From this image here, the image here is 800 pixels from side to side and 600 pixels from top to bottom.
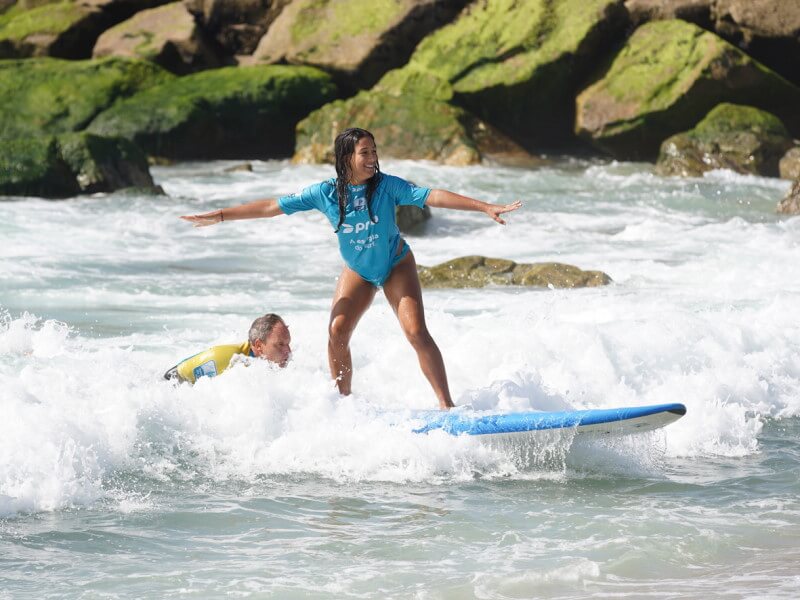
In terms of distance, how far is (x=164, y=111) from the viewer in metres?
23.1

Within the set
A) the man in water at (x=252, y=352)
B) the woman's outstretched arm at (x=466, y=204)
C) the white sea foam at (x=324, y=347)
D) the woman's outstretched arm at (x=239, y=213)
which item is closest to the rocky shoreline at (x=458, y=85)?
the white sea foam at (x=324, y=347)

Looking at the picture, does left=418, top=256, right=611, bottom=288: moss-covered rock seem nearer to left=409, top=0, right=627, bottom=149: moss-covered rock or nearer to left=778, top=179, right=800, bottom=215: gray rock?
left=778, top=179, right=800, bottom=215: gray rock

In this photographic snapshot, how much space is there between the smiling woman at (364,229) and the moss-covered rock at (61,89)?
16.8m

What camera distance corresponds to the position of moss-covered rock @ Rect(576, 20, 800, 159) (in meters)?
21.7

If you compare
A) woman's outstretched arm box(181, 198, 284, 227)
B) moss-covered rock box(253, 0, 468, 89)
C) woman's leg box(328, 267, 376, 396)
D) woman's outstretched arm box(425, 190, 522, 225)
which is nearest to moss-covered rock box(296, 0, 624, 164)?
moss-covered rock box(253, 0, 468, 89)

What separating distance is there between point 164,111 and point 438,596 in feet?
62.0

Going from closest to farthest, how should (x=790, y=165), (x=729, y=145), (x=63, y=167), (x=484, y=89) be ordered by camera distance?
(x=63, y=167) < (x=790, y=165) < (x=729, y=145) < (x=484, y=89)

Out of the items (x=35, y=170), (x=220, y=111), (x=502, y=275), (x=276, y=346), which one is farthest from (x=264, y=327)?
(x=220, y=111)

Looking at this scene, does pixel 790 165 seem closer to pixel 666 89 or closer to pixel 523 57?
pixel 666 89

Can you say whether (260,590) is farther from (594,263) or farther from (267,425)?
(594,263)

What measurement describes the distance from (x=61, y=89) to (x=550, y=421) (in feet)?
61.4

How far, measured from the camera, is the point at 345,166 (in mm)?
6836

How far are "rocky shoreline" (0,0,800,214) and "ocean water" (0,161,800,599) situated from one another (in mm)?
10133

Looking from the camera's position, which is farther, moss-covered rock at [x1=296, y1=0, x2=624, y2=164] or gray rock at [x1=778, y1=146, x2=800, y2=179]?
moss-covered rock at [x1=296, y1=0, x2=624, y2=164]
